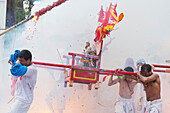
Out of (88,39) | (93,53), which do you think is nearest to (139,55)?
(88,39)

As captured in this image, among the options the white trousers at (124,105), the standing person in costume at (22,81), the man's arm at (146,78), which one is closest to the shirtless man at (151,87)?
the man's arm at (146,78)

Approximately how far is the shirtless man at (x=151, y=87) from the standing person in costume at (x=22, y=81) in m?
1.63

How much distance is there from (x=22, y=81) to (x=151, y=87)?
78.4 inches

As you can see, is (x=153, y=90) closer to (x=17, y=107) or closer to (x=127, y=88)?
(x=127, y=88)

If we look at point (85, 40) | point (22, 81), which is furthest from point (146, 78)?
point (22, 81)

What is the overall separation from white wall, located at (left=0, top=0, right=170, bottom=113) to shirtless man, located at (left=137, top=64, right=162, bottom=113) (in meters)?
1.29

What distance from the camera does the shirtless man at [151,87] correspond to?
3883 millimetres

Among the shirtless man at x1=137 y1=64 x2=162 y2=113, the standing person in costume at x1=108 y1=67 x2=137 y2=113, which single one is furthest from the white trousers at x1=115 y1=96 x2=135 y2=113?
the shirtless man at x1=137 y1=64 x2=162 y2=113

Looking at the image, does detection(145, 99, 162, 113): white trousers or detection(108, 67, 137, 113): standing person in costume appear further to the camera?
detection(108, 67, 137, 113): standing person in costume

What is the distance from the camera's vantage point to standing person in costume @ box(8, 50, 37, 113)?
3.17 m

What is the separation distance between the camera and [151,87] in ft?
13.1

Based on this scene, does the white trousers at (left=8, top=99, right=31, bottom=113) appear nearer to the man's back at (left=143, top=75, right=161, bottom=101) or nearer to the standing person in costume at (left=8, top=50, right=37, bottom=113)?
the standing person in costume at (left=8, top=50, right=37, bottom=113)

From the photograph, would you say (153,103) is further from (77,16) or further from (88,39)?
(77,16)

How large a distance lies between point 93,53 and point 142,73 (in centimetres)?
84
